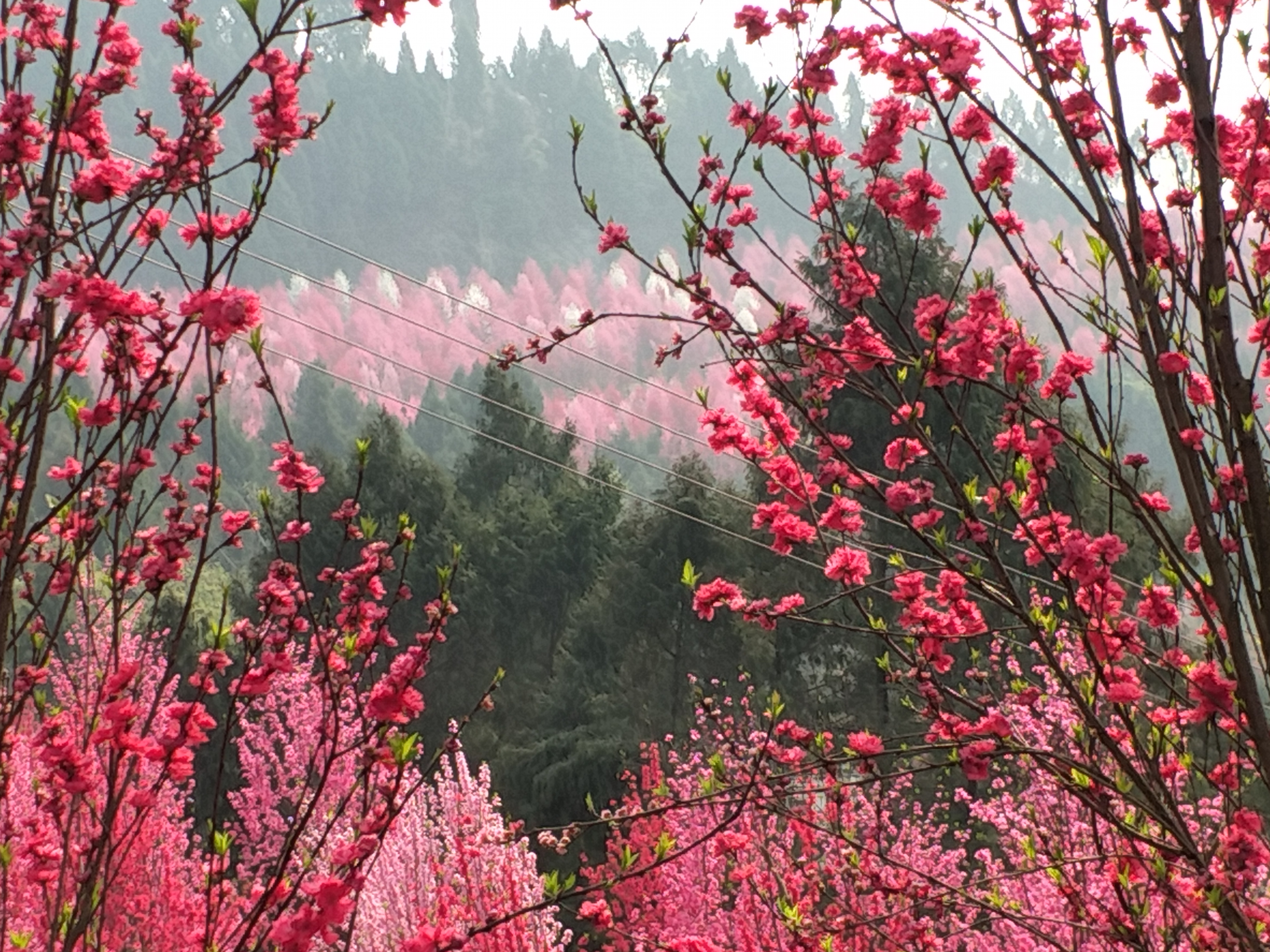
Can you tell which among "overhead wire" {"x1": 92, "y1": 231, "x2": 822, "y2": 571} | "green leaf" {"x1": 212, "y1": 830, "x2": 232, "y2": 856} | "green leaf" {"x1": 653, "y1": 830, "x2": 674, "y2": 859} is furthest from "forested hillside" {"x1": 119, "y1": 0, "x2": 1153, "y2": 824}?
"green leaf" {"x1": 212, "y1": 830, "x2": 232, "y2": 856}

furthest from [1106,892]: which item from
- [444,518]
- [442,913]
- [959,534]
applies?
[444,518]

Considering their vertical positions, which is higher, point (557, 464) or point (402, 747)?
point (557, 464)

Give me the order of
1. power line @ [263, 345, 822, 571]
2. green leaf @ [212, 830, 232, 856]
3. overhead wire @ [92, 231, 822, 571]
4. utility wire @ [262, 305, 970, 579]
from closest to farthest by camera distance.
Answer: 1. green leaf @ [212, 830, 232, 856]
2. utility wire @ [262, 305, 970, 579]
3. overhead wire @ [92, 231, 822, 571]
4. power line @ [263, 345, 822, 571]

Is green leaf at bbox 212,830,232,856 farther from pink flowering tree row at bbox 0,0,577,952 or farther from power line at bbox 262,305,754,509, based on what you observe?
power line at bbox 262,305,754,509

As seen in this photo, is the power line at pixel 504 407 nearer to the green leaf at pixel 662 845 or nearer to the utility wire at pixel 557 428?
the utility wire at pixel 557 428

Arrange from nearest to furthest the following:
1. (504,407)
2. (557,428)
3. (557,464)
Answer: (504,407) < (557,428) < (557,464)

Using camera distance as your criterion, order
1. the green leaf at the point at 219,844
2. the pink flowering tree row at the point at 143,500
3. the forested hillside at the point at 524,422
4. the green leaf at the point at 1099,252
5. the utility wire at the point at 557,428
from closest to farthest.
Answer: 1. the pink flowering tree row at the point at 143,500
2. the green leaf at the point at 219,844
3. the green leaf at the point at 1099,252
4. the utility wire at the point at 557,428
5. the forested hillside at the point at 524,422

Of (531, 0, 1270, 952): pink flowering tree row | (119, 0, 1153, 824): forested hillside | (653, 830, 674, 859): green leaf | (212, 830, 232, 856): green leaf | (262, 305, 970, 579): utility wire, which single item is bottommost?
(212, 830, 232, 856): green leaf

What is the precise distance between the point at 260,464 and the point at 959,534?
38.6m

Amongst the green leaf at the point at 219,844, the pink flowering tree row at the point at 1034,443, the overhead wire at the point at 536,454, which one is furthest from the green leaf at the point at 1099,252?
the green leaf at the point at 219,844

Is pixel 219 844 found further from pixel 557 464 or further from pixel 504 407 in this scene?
pixel 557 464

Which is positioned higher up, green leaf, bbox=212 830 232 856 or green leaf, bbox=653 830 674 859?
green leaf, bbox=653 830 674 859

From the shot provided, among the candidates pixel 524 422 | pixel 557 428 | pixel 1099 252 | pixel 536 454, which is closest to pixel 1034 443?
pixel 1099 252

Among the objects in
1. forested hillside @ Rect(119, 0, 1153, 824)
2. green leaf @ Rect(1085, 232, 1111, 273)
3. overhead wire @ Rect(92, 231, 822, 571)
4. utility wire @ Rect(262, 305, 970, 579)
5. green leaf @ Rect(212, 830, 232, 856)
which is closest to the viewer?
green leaf @ Rect(212, 830, 232, 856)
